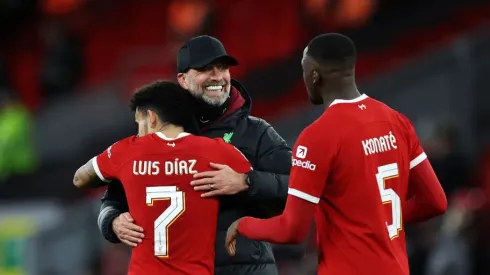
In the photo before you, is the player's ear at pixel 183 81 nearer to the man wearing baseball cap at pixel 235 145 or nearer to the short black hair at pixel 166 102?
the man wearing baseball cap at pixel 235 145

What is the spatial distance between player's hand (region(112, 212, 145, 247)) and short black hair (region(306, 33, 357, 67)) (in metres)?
1.08

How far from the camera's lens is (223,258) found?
5531 mm

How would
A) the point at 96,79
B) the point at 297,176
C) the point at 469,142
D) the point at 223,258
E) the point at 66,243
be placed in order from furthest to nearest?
the point at 96,79 → the point at 66,243 → the point at 469,142 → the point at 223,258 → the point at 297,176

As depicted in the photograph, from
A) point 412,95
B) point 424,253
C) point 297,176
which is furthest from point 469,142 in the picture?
point 297,176

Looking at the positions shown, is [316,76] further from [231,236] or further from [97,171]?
[97,171]

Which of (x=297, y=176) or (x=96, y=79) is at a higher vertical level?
(x=96, y=79)

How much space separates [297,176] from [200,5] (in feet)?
43.1

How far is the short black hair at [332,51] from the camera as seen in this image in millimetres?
5070

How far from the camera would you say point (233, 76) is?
49.4 feet

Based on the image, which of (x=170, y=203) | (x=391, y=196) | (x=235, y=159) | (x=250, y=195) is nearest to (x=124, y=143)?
(x=170, y=203)

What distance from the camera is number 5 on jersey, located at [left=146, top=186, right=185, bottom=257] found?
5180mm

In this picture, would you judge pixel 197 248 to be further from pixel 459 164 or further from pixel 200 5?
pixel 200 5

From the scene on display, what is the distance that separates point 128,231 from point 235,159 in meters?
0.58

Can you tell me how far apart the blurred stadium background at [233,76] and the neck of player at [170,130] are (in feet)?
15.8
